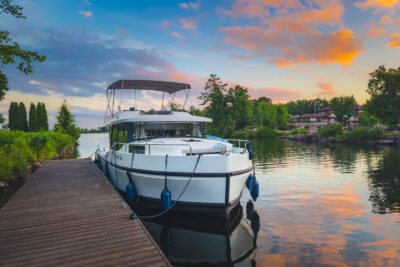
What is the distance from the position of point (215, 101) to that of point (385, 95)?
3957 centimetres

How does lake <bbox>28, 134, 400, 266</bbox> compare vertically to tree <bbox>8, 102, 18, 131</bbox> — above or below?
below

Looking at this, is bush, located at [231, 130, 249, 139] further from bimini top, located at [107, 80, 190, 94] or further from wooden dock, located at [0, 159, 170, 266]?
wooden dock, located at [0, 159, 170, 266]

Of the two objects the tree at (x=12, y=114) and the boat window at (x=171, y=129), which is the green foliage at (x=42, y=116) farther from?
the boat window at (x=171, y=129)

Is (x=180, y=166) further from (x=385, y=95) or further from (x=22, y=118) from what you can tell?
(x=22, y=118)

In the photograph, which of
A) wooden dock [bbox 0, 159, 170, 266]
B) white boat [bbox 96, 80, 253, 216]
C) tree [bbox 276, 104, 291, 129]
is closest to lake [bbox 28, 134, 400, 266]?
white boat [bbox 96, 80, 253, 216]

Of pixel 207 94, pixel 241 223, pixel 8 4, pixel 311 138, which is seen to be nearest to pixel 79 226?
pixel 241 223

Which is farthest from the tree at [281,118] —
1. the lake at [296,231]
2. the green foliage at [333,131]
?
the lake at [296,231]

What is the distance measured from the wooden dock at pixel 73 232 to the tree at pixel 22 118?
74.6 meters

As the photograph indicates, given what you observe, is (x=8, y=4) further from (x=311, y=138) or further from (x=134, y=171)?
(x=311, y=138)

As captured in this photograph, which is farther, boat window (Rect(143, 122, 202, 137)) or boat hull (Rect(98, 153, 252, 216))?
boat window (Rect(143, 122, 202, 137))

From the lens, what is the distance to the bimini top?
14378mm

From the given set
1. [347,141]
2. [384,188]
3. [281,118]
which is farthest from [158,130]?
[281,118]

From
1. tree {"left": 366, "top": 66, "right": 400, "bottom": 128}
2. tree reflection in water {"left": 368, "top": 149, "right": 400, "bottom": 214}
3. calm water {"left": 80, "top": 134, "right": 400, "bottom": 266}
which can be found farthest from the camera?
tree {"left": 366, "top": 66, "right": 400, "bottom": 128}

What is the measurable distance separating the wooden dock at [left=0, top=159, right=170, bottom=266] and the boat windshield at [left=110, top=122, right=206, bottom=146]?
2.90 metres
